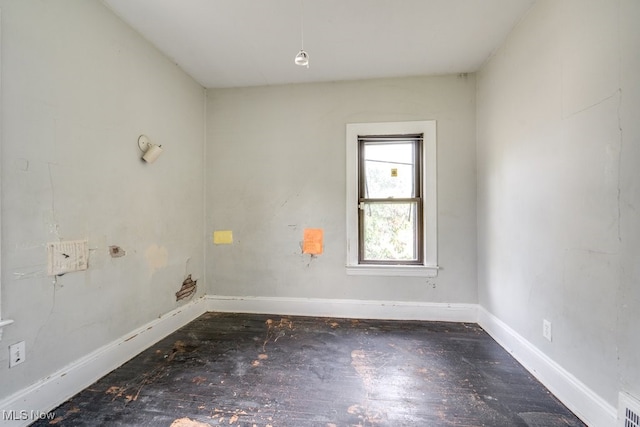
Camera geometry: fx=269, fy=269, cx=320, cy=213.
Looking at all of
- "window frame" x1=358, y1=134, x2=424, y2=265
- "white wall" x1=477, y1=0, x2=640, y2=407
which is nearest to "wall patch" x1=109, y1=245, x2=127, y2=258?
"window frame" x1=358, y1=134, x2=424, y2=265

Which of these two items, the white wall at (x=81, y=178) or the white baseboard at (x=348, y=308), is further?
the white baseboard at (x=348, y=308)

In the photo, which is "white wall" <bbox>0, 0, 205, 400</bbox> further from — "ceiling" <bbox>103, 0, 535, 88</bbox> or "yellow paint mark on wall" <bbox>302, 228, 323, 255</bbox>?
"yellow paint mark on wall" <bbox>302, 228, 323, 255</bbox>

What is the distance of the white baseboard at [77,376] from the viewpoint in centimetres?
137

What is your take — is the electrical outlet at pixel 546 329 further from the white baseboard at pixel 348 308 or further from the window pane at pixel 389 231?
the window pane at pixel 389 231

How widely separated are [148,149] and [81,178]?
586 mm

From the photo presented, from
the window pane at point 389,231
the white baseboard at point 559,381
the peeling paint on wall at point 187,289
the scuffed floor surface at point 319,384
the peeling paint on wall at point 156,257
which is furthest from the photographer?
the window pane at point 389,231

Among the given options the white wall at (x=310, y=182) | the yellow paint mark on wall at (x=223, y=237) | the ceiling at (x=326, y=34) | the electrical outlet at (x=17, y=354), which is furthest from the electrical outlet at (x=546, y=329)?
the electrical outlet at (x=17, y=354)

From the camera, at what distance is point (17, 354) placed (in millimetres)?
1386

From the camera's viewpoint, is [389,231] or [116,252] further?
[389,231]

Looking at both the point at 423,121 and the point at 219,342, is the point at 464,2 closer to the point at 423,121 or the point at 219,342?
the point at 423,121

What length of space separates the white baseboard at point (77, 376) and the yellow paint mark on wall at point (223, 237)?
2.83 feet
